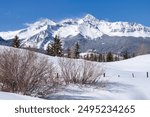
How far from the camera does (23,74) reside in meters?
21.0

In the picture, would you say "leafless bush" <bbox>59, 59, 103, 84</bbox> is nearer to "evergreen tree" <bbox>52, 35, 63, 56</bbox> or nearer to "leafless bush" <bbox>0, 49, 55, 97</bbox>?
"leafless bush" <bbox>0, 49, 55, 97</bbox>

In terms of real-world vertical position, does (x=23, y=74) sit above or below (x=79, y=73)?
below

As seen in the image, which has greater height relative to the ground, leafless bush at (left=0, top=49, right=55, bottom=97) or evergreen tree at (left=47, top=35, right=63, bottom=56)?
evergreen tree at (left=47, top=35, right=63, bottom=56)

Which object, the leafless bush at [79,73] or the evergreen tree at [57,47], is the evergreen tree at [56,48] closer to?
the evergreen tree at [57,47]

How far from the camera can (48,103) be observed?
8.27 m

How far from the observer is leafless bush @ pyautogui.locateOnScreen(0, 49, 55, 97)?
20.8m

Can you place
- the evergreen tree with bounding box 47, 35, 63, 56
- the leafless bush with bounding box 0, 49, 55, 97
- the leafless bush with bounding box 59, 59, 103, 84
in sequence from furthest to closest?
the evergreen tree with bounding box 47, 35, 63, 56, the leafless bush with bounding box 59, 59, 103, 84, the leafless bush with bounding box 0, 49, 55, 97

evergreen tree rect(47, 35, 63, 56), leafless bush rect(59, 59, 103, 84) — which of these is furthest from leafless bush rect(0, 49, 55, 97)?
evergreen tree rect(47, 35, 63, 56)

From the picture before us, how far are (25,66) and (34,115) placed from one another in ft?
44.7

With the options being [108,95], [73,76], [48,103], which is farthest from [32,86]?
[48,103]

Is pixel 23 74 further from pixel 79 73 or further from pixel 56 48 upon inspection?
pixel 56 48

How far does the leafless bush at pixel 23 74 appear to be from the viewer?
20.8 meters

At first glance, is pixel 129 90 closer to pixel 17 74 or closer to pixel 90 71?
pixel 90 71

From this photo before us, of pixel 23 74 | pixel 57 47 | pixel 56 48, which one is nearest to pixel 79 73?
pixel 23 74
